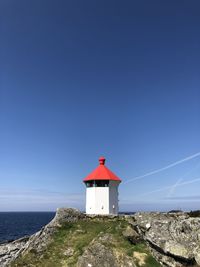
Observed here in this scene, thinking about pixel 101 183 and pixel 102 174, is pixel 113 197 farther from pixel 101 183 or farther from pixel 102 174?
pixel 102 174

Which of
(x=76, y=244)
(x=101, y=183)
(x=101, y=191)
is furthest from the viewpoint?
(x=101, y=183)

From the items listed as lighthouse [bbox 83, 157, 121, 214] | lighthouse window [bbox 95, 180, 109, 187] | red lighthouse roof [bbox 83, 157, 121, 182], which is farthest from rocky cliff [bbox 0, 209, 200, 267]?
red lighthouse roof [bbox 83, 157, 121, 182]

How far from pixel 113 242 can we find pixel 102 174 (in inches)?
436

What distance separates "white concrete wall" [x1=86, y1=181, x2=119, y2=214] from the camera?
33531mm

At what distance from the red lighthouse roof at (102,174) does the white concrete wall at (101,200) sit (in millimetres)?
840

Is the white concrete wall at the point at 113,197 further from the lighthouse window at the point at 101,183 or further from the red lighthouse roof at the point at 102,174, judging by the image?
the red lighthouse roof at the point at 102,174

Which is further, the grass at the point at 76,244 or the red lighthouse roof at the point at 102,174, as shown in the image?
the red lighthouse roof at the point at 102,174

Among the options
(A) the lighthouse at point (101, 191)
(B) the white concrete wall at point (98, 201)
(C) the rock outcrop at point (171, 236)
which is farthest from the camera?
(A) the lighthouse at point (101, 191)

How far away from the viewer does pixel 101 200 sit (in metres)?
33.9

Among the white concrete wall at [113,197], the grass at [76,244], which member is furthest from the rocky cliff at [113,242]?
the white concrete wall at [113,197]

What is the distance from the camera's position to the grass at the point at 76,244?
22.6 metres

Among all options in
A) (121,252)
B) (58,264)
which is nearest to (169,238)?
(121,252)

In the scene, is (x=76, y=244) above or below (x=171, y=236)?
below

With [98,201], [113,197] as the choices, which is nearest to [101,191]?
[98,201]
